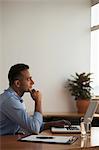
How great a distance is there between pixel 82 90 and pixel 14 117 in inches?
130

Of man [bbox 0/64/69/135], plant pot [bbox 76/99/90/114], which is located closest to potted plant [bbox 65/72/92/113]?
plant pot [bbox 76/99/90/114]

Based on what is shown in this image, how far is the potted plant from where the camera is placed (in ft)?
18.2

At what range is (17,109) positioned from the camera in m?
2.39

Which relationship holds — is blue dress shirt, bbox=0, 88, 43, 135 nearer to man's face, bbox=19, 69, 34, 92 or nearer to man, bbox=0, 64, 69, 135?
man, bbox=0, 64, 69, 135

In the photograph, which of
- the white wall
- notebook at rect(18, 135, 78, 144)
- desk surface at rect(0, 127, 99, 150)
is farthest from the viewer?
the white wall

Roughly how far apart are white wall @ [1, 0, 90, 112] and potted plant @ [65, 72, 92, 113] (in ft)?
0.96

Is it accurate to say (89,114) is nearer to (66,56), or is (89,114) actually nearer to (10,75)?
(10,75)

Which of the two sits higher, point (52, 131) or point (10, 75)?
point (10, 75)

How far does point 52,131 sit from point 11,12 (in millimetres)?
3844

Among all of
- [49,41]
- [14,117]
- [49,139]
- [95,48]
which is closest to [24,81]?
[14,117]

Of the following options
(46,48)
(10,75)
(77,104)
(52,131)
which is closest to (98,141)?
(52,131)

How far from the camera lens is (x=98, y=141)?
7.02ft

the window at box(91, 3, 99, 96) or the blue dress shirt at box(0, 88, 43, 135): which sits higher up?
the window at box(91, 3, 99, 96)

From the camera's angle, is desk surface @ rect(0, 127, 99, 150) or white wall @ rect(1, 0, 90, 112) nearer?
desk surface @ rect(0, 127, 99, 150)
